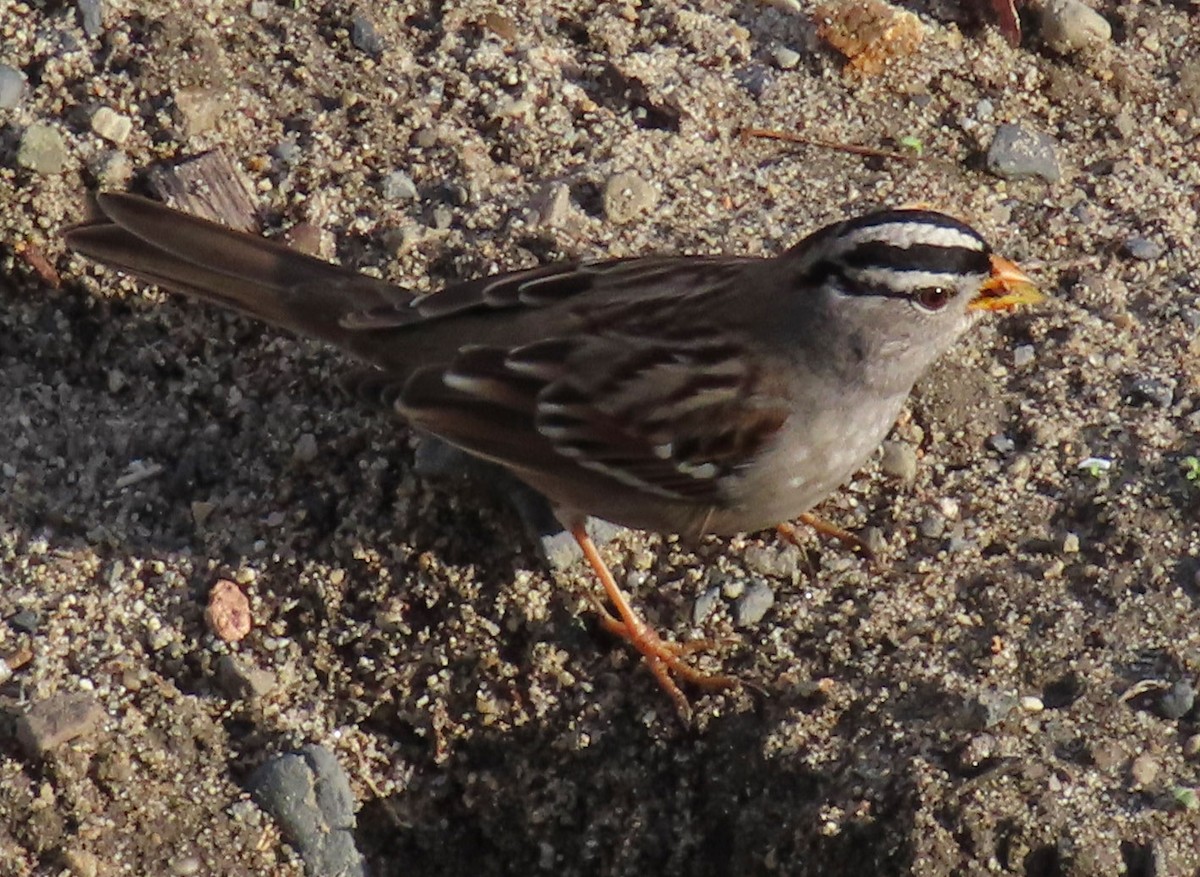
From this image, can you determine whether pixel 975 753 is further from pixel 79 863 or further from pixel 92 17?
pixel 92 17

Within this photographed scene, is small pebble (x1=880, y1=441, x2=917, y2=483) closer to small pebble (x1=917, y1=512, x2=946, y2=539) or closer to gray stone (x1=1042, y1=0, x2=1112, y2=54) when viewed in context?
small pebble (x1=917, y1=512, x2=946, y2=539)

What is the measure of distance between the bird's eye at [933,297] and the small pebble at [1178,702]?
1.14 metres

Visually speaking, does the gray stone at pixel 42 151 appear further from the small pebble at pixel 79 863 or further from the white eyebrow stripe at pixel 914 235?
the white eyebrow stripe at pixel 914 235

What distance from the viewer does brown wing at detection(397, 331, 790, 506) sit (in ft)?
16.4

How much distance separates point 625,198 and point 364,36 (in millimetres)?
1023

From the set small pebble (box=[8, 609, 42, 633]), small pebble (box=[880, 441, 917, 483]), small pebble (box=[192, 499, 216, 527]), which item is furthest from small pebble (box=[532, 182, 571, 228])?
small pebble (box=[8, 609, 42, 633])

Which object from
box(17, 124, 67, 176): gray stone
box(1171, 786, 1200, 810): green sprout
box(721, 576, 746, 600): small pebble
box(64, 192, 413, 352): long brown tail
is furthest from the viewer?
box(17, 124, 67, 176): gray stone

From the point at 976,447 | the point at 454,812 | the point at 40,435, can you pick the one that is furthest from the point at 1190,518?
the point at 40,435

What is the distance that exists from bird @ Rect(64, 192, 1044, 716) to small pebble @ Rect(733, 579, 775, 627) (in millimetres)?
165

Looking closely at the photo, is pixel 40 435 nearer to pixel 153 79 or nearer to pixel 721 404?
pixel 153 79

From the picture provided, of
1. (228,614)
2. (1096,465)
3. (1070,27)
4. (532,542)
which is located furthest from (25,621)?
(1070,27)

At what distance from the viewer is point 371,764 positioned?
505 centimetres

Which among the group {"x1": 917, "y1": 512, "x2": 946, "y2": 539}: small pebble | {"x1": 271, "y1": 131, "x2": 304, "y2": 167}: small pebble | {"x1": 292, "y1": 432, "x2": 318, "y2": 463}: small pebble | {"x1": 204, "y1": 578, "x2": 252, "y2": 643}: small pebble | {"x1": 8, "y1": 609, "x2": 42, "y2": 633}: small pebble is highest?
{"x1": 271, "y1": 131, "x2": 304, "y2": 167}: small pebble

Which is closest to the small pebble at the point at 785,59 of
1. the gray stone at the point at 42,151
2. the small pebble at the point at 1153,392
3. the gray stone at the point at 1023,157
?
the gray stone at the point at 1023,157
